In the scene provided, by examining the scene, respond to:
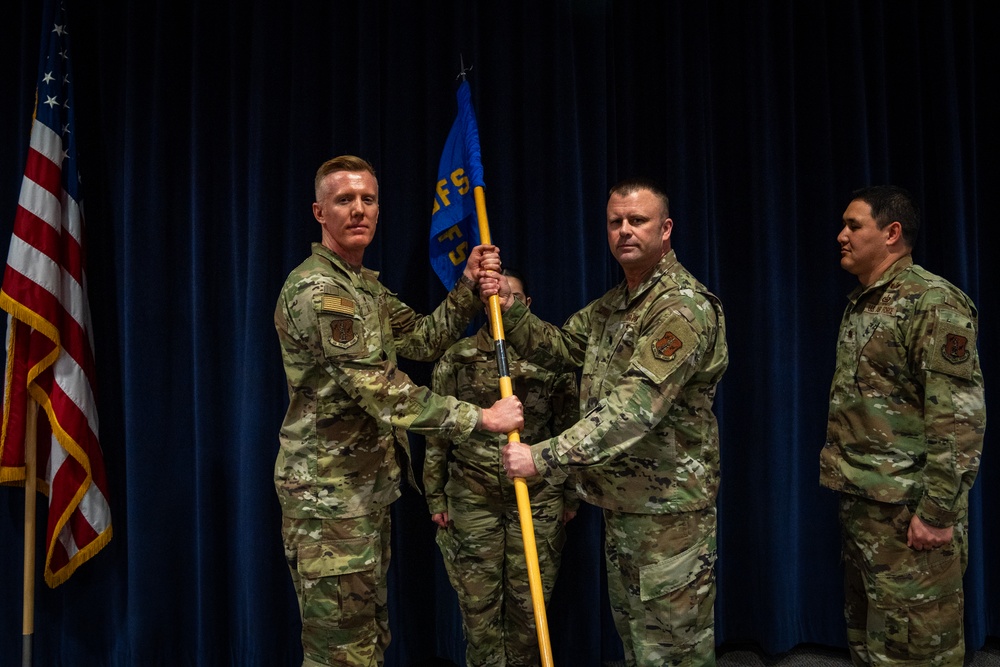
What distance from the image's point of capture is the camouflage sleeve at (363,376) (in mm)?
2312

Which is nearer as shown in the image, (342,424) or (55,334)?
(342,424)

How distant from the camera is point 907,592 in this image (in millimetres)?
2436

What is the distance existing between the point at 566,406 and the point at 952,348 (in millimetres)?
1377

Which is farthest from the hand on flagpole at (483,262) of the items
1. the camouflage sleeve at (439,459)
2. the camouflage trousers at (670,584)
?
the camouflage trousers at (670,584)

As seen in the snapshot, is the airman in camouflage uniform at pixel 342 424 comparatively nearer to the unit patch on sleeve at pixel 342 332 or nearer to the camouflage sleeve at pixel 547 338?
the unit patch on sleeve at pixel 342 332

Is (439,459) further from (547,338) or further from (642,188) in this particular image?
(642,188)

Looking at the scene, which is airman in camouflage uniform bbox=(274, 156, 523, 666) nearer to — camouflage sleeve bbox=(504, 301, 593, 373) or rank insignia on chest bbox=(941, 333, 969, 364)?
camouflage sleeve bbox=(504, 301, 593, 373)

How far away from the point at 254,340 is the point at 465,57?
1554 millimetres

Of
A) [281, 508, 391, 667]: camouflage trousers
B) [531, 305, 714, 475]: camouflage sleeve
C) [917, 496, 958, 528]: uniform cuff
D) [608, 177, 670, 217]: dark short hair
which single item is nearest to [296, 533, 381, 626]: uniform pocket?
[281, 508, 391, 667]: camouflage trousers

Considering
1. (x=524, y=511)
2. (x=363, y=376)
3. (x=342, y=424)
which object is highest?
(x=363, y=376)

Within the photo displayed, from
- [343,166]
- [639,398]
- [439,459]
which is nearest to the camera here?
[639,398]

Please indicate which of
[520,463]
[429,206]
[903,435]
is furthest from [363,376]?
[903,435]

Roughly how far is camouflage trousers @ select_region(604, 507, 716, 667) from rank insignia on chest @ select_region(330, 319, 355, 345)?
1019 mm

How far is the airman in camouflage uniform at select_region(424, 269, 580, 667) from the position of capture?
114 inches
